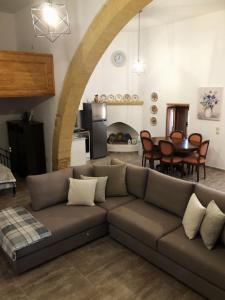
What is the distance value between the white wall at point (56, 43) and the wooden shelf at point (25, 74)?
16 centimetres

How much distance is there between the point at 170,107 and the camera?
7.67 m

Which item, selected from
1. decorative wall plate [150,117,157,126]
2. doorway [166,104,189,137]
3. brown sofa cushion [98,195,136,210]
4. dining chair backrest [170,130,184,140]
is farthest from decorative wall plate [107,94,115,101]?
brown sofa cushion [98,195,136,210]

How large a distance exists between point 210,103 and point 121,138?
3332 mm

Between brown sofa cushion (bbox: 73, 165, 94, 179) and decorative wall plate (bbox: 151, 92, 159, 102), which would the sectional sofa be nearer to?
brown sofa cushion (bbox: 73, 165, 94, 179)

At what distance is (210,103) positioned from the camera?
662 centimetres

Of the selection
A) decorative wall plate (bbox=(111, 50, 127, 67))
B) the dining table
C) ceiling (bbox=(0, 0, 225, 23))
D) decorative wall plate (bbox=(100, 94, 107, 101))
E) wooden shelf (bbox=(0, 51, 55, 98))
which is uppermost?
ceiling (bbox=(0, 0, 225, 23))

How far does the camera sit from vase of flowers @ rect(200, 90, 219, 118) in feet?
21.4

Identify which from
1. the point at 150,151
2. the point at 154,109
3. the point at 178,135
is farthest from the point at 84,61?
the point at 154,109

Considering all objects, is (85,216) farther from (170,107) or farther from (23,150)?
(170,107)

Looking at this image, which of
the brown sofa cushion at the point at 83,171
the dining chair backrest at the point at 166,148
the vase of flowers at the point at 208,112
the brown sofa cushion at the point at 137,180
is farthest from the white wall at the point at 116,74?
the brown sofa cushion at the point at 137,180

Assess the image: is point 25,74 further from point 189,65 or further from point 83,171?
point 189,65

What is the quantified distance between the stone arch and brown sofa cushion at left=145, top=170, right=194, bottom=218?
76.6 inches

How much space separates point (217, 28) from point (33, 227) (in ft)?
20.1

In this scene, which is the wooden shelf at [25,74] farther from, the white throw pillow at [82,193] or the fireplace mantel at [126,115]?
the fireplace mantel at [126,115]
